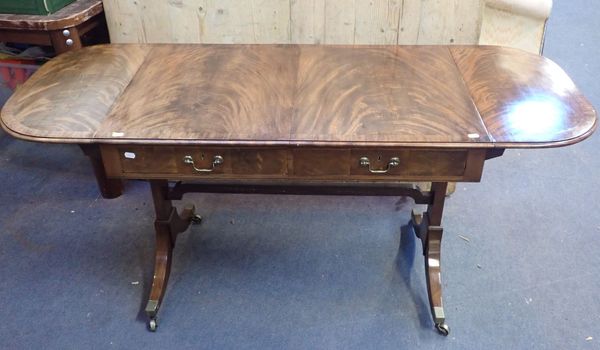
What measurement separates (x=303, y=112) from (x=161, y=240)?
813 mm

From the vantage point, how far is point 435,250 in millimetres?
1797

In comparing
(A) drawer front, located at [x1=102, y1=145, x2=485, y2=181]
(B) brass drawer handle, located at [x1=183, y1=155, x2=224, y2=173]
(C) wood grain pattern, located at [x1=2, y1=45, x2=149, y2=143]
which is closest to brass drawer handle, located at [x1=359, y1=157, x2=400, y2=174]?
(A) drawer front, located at [x1=102, y1=145, x2=485, y2=181]

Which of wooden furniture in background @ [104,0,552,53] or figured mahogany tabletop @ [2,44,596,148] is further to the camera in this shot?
wooden furniture in background @ [104,0,552,53]

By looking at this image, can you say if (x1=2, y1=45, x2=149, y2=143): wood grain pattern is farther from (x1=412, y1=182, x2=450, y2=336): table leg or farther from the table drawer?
(x1=412, y1=182, x2=450, y2=336): table leg

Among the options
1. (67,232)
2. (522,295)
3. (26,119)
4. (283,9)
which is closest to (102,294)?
(67,232)

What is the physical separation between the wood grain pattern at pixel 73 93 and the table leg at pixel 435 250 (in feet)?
3.44

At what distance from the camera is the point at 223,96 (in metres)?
1.42

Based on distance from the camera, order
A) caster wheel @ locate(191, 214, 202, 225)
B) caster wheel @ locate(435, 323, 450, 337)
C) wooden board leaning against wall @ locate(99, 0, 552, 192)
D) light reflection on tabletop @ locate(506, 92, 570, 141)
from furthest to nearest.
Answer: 1. caster wheel @ locate(191, 214, 202, 225)
2. wooden board leaning against wall @ locate(99, 0, 552, 192)
3. caster wheel @ locate(435, 323, 450, 337)
4. light reflection on tabletop @ locate(506, 92, 570, 141)

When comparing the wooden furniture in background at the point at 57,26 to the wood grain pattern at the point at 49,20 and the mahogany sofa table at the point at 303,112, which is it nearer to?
the wood grain pattern at the point at 49,20

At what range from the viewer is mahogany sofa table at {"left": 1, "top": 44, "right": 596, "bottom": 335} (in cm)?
124

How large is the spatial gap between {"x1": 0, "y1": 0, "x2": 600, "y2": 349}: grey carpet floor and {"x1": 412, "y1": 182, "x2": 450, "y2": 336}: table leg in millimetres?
56

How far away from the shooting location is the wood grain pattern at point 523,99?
1.21 metres

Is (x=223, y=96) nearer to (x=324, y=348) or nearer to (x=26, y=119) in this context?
(x=26, y=119)

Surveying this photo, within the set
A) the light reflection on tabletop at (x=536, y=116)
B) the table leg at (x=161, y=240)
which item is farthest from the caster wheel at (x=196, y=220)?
the light reflection on tabletop at (x=536, y=116)
